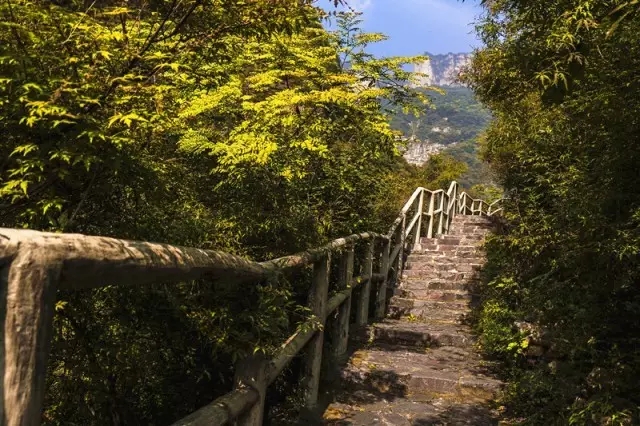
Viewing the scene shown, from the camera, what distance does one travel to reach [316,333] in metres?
3.94

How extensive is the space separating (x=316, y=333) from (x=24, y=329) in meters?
3.02

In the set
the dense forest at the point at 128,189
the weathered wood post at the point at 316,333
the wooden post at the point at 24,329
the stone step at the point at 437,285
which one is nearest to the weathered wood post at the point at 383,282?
the stone step at the point at 437,285

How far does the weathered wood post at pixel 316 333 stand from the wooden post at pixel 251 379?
1265mm

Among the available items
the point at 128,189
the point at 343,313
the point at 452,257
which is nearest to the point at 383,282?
the point at 343,313

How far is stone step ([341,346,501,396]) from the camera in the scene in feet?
14.9

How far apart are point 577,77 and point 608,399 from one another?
1.86 metres

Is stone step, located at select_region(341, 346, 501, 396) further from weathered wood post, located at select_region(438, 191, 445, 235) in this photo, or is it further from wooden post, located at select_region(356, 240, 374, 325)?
weathered wood post, located at select_region(438, 191, 445, 235)

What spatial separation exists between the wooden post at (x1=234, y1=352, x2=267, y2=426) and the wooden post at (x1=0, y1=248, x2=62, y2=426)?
1378 mm

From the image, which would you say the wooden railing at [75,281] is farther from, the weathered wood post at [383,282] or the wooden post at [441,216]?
the wooden post at [441,216]

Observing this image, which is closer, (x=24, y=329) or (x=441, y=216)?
(x=24, y=329)

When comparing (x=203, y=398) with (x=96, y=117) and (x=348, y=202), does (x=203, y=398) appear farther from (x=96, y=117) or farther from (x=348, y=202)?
(x=348, y=202)

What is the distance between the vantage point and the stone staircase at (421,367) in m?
4.05

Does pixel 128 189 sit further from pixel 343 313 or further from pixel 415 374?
pixel 415 374

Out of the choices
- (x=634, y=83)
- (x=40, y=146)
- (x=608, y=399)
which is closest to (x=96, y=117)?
(x=40, y=146)
